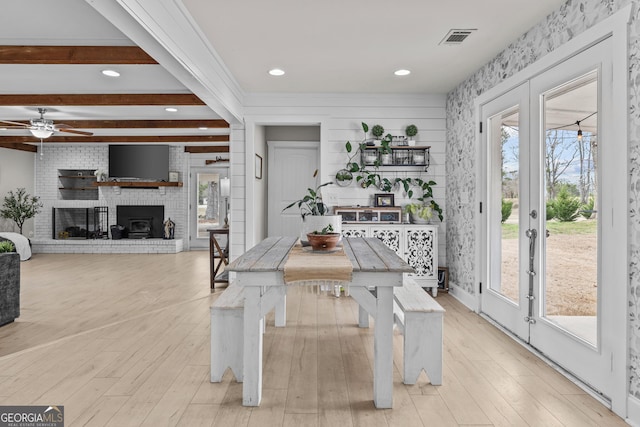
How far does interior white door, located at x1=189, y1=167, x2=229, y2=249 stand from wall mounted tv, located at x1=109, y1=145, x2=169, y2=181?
2.53 ft

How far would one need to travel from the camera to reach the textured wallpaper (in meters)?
2.06

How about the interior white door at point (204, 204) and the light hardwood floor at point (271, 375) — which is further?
the interior white door at point (204, 204)

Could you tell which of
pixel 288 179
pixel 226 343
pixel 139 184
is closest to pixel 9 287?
pixel 226 343

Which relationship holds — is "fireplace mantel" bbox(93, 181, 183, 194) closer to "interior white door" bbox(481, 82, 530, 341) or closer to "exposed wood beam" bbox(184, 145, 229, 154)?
"exposed wood beam" bbox(184, 145, 229, 154)

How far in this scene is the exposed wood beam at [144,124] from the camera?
6820 mm

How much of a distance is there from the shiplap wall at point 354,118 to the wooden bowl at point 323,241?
257 cm

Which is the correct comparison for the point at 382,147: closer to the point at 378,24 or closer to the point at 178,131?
the point at 378,24

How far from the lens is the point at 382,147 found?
16.5ft

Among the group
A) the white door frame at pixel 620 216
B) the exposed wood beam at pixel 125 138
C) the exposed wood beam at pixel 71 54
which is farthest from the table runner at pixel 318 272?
the exposed wood beam at pixel 125 138

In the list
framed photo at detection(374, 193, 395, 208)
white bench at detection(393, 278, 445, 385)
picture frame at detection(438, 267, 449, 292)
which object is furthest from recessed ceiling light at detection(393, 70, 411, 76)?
white bench at detection(393, 278, 445, 385)

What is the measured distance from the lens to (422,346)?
244 centimetres

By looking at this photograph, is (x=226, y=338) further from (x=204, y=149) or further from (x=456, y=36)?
(x=204, y=149)

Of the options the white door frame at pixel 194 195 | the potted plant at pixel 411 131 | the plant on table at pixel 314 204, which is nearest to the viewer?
the plant on table at pixel 314 204

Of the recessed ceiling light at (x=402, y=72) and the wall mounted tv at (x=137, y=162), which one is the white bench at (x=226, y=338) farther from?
the wall mounted tv at (x=137, y=162)
